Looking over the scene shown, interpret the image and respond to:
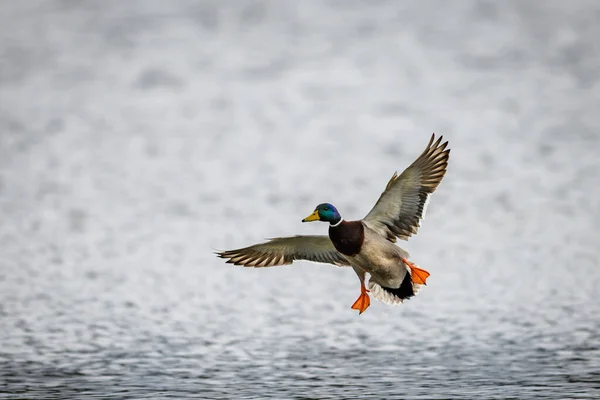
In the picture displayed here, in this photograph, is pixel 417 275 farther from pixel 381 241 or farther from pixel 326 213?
pixel 326 213

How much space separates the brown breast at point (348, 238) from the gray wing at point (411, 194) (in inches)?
16.2

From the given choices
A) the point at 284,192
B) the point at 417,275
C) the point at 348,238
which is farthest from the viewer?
the point at 284,192

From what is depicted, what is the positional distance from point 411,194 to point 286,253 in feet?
3.73

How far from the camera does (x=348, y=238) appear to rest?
8031 millimetres

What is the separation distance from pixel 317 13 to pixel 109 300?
13.2 meters

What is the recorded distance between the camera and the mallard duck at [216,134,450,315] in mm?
8133

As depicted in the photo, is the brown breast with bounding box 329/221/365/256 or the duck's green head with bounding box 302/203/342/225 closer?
the brown breast with bounding box 329/221/365/256

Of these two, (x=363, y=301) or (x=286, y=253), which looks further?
(x=286, y=253)

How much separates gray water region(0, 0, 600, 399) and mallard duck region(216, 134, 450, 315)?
759 mm

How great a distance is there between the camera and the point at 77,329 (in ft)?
33.4

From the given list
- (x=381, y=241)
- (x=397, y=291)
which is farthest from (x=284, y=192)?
(x=381, y=241)

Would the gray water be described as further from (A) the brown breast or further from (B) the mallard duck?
(A) the brown breast

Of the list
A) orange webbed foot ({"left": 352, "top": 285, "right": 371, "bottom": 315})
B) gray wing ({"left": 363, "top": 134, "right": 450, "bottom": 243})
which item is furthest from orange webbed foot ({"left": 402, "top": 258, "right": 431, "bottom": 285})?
orange webbed foot ({"left": 352, "top": 285, "right": 371, "bottom": 315})

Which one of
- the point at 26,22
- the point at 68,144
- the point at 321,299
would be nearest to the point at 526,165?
the point at 321,299
